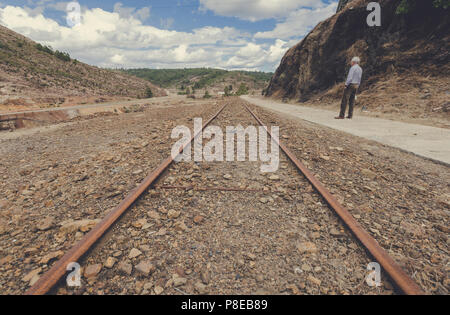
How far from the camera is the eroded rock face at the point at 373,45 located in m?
9.55

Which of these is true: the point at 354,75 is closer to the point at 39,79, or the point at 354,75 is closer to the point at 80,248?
the point at 80,248

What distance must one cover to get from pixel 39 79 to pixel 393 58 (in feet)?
101

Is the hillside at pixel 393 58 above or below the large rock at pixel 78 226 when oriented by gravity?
above

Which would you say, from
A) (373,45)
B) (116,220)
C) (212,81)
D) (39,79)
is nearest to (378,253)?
(116,220)

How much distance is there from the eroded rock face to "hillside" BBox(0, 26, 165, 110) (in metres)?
22.6

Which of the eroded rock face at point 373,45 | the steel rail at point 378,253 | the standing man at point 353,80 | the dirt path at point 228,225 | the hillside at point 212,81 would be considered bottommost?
the dirt path at point 228,225

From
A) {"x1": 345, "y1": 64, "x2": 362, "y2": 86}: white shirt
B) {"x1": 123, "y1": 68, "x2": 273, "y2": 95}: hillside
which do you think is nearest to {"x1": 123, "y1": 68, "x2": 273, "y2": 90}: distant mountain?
{"x1": 123, "y1": 68, "x2": 273, "y2": 95}: hillside

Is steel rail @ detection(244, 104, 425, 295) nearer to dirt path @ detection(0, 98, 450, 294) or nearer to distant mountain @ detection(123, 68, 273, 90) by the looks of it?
dirt path @ detection(0, 98, 450, 294)

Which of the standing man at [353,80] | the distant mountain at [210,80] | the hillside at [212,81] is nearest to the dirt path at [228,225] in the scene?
the standing man at [353,80]

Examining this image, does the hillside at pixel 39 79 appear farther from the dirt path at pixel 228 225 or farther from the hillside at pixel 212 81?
the hillside at pixel 212 81

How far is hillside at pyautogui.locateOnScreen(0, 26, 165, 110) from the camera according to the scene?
651 inches

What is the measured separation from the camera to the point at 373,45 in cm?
1295

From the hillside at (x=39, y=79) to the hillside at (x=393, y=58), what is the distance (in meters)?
22.4
